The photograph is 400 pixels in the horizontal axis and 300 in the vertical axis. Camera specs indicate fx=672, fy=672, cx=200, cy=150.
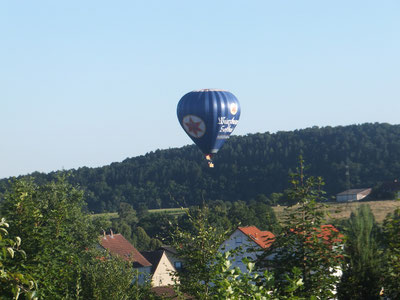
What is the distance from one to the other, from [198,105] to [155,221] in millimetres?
82899

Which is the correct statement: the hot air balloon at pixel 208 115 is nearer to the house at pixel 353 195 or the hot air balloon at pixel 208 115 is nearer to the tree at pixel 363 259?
the tree at pixel 363 259

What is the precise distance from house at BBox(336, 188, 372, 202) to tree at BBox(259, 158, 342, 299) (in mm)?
156270

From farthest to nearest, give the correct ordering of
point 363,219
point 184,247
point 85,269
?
1. point 85,269
2. point 184,247
3. point 363,219

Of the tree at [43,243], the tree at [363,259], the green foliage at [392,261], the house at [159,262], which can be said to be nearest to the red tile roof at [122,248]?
the house at [159,262]

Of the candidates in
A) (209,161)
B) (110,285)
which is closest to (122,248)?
(209,161)

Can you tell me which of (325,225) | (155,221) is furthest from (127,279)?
(155,221)

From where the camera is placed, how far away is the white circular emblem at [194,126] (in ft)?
163

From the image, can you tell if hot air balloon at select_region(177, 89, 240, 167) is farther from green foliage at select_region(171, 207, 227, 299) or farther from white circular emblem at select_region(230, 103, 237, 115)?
green foliage at select_region(171, 207, 227, 299)

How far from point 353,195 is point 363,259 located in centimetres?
15577

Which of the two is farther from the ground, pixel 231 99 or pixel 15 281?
pixel 231 99

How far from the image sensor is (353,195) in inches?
6693

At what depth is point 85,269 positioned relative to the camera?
28.5 meters

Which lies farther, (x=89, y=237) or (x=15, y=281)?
(x=89, y=237)

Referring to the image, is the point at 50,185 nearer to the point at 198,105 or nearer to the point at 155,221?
the point at 198,105
